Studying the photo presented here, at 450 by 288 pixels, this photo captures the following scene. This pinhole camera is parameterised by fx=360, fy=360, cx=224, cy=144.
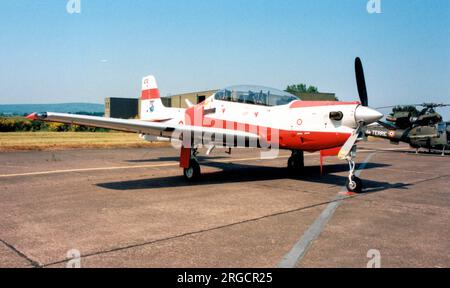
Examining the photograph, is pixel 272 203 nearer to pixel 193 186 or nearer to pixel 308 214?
pixel 308 214

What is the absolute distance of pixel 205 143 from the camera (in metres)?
10.5

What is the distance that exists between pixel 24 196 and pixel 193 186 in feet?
12.5

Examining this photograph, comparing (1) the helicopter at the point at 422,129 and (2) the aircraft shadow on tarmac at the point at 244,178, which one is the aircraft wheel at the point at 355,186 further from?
(1) the helicopter at the point at 422,129

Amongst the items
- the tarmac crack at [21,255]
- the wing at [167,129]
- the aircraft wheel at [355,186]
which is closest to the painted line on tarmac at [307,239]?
the aircraft wheel at [355,186]

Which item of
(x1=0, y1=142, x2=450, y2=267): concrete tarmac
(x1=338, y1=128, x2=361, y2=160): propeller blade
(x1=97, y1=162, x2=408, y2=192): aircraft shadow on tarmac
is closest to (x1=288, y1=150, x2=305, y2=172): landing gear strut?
(x1=97, y1=162, x2=408, y2=192): aircraft shadow on tarmac

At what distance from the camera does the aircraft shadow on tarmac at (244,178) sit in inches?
363

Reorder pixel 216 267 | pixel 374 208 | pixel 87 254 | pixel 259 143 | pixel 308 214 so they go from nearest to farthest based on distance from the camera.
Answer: pixel 216 267
pixel 87 254
pixel 308 214
pixel 374 208
pixel 259 143

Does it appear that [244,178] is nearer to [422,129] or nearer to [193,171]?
[193,171]

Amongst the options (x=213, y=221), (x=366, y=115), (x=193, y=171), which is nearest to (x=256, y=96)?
(x=193, y=171)

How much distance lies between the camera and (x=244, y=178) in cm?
1077

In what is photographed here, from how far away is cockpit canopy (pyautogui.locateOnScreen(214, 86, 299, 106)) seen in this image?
32.7 feet

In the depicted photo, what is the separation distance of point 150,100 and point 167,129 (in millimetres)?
6356

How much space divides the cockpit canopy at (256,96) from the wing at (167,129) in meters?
1.00
